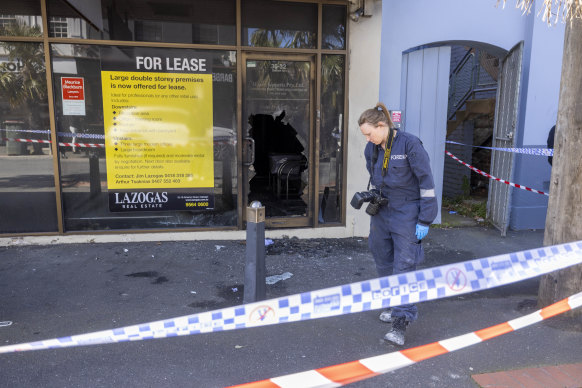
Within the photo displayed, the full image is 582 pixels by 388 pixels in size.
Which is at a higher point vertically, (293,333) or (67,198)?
(67,198)

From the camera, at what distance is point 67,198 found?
19.9ft

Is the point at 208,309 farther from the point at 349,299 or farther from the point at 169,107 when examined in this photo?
the point at 169,107

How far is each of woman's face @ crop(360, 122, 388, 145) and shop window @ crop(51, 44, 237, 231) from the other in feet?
10.4

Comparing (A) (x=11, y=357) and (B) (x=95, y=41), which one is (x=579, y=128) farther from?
(B) (x=95, y=41)

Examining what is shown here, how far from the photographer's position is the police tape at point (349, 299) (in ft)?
7.61

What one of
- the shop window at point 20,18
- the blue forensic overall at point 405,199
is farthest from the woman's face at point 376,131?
the shop window at point 20,18

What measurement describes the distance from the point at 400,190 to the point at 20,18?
525cm

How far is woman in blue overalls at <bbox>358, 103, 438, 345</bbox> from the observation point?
336cm

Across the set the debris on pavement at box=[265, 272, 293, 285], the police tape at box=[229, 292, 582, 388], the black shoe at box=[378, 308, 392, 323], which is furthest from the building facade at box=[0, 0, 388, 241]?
the police tape at box=[229, 292, 582, 388]

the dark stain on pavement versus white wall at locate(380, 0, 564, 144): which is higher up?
white wall at locate(380, 0, 564, 144)

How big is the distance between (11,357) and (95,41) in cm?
404

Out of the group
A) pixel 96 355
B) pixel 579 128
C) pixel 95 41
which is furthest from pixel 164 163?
pixel 579 128

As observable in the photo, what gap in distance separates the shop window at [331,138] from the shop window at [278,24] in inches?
16.8

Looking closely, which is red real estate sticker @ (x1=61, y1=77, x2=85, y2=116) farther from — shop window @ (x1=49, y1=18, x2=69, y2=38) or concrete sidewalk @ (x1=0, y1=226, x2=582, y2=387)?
concrete sidewalk @ (x1=0, y1=226, x2=582, y2=387)
